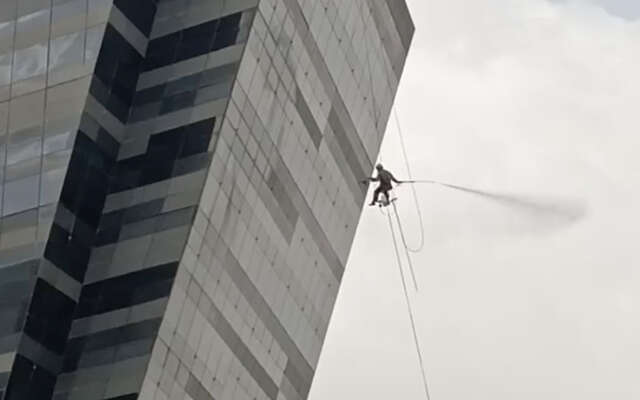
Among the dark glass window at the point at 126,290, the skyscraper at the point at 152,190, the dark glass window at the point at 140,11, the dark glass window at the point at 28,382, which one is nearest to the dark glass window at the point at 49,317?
the skyscraper at the point at 152,190

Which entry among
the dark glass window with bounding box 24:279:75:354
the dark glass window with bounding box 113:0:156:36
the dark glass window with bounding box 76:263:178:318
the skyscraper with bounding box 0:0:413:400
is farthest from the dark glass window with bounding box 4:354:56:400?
the dark glass window with bounding box 113:0:156:36

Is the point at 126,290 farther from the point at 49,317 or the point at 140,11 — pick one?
the point at 140,11

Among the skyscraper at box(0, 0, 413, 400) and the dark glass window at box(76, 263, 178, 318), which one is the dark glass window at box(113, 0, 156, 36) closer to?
the skyscraper at box(0, 0, 413, 400)

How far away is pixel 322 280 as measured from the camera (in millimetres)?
118125

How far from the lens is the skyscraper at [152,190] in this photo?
97.5 m

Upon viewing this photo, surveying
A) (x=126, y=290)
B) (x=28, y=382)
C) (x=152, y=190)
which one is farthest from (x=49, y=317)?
(x=152, y=190)

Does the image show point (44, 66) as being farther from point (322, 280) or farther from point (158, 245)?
point (322, 280)

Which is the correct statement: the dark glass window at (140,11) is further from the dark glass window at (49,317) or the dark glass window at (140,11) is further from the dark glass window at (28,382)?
the dark glass window at (28,382)

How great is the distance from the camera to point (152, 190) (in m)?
101

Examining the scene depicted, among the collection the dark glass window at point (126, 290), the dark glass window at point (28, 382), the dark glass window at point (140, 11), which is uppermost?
the dark glass window at point (140, 11)

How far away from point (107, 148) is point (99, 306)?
8.42 m

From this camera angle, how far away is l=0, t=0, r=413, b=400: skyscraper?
3839 inches

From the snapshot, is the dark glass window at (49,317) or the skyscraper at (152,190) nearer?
the dark glass window at (49,317)

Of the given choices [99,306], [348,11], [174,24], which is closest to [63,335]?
[99,306]
